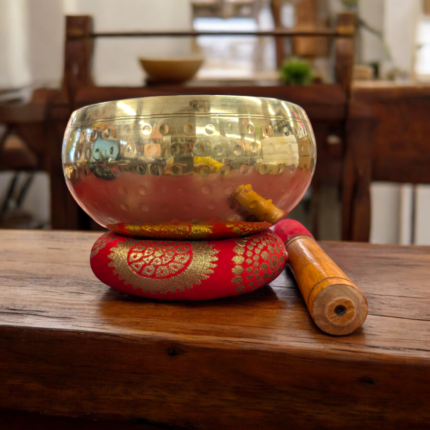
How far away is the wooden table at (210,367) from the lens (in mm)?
347

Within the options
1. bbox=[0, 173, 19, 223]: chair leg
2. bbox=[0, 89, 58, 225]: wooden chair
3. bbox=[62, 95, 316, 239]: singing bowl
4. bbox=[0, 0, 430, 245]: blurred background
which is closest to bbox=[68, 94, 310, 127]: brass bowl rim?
bbox=[62, 95, 316, 239]: singing bowl

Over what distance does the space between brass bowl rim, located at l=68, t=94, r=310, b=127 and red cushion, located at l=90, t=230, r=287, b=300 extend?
0.12 m

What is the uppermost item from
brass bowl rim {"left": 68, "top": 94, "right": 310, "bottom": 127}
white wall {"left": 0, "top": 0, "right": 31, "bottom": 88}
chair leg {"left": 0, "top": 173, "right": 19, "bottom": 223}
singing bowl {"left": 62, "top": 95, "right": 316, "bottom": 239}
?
white wall {"left": 0, "top": 0, "right": 31, "bottom": 88}

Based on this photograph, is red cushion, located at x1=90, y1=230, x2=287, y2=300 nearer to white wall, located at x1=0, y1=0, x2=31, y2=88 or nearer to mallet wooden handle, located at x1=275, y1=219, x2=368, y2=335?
mallet wooden handle, located at x1=275, y1=219, x2=368, y2=335

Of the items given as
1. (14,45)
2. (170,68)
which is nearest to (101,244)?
(170,68)

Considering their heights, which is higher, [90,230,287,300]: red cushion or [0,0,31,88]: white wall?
[0,0,31,88]: white wall

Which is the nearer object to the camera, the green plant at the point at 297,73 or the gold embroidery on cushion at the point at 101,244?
the gold embroidery on cushion at the point at 101,244

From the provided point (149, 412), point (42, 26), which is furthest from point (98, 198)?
point (42, 26)

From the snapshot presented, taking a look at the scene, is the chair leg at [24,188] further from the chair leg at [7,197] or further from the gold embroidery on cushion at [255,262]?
the gold embroidery on cushion at [255,262]

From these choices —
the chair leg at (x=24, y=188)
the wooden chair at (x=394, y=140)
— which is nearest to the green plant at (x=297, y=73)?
the wooden chair at (x=394, y=140)

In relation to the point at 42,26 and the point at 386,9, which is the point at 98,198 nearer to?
the point at 386,9

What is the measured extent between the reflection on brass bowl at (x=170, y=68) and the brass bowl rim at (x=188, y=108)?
1.07 metres

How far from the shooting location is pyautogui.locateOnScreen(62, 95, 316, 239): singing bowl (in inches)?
15.3

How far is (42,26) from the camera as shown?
9.38 ft
